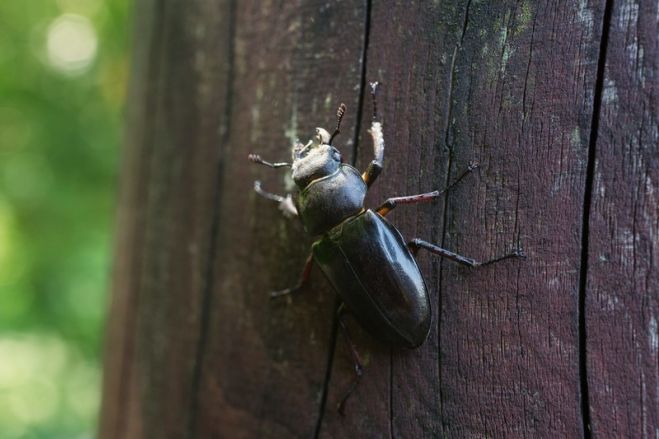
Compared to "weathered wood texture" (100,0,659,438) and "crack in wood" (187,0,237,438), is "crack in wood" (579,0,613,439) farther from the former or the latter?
"crack in wood" (187,0,237,438)

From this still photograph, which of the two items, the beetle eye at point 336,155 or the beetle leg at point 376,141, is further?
the beetle eye at point 336,155

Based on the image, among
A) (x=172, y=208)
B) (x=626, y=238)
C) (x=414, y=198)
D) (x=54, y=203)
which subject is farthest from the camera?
(x=54, y=203)

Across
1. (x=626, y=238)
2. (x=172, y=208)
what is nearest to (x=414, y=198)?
(x=626, y=238)

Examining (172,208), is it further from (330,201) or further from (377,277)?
(377,277)

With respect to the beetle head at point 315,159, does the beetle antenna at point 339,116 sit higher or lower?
higher

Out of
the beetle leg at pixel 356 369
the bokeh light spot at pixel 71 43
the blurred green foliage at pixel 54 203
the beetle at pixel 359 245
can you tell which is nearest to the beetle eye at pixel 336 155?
the beetle at pixel 359 245

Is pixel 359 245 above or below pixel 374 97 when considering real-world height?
below

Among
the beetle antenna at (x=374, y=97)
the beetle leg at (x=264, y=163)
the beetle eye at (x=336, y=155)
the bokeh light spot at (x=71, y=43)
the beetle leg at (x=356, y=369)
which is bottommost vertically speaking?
the beetle leg at (x=356, y=369)

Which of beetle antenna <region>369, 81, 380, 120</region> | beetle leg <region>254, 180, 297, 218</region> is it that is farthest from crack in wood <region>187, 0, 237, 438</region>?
beetle antenna <region>369, 81, 380, 120</region>

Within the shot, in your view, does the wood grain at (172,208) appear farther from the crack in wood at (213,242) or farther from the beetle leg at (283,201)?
the beetle leg at (283,201)
